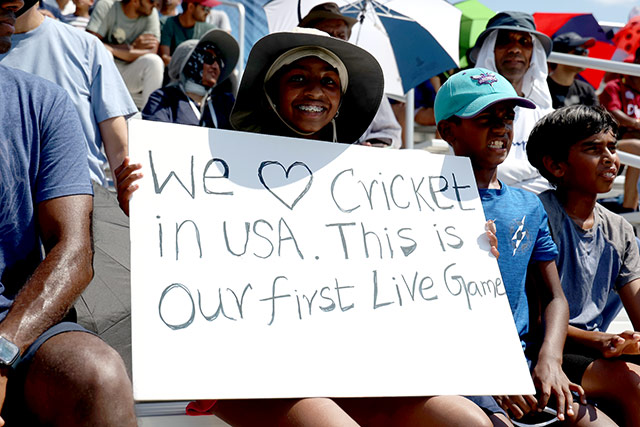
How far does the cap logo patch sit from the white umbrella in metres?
2.40

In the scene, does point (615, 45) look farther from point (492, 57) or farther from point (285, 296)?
point (285, 296)

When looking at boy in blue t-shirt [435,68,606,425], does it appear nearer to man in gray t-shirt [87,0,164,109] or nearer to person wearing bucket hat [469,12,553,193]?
person wearing bucket hat [469,12,553,193]

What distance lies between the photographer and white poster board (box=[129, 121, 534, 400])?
5.74 feet

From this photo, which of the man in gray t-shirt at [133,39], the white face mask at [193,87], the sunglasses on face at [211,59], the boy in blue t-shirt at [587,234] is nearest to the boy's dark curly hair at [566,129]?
the boy in blue t-shirt at [587,234]

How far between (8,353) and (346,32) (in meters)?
2.88

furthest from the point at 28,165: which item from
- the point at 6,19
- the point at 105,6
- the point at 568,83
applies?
the point at 568,83

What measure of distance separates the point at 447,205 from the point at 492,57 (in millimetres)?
2032

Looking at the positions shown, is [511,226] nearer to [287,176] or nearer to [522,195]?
[522,195]

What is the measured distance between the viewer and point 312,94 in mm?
2311

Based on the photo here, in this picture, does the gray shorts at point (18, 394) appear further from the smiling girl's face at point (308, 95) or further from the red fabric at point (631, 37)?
the red fabric at point (631, 37)

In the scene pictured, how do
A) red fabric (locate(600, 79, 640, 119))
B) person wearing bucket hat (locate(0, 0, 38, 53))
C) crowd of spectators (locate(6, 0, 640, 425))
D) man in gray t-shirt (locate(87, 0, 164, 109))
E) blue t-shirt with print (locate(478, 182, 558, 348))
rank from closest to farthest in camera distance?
1. crowd of spectators (locate(6, 0, 640, 425))
2. person wearing bucket hat (locate(0, 0, 38, 53))
3. blue t-shirt with print (locate(478, 182, 558, 348))
4. man in gray t-shirt (locate(87, 0, 164, 109))
5. red fabric (locate(600, 79, 640, 119))

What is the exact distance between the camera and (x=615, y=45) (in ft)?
24.2

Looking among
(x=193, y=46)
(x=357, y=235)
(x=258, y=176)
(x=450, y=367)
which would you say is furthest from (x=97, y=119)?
(x=193, y=46)

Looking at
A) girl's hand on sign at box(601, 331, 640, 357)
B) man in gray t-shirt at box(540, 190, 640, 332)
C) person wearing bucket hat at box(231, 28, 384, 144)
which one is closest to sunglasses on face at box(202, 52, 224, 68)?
person wearing bucket hat at box(231, 28, 384, 144)
